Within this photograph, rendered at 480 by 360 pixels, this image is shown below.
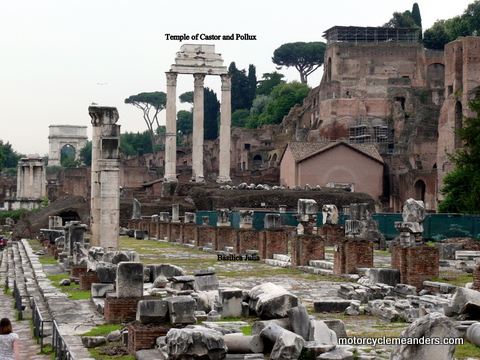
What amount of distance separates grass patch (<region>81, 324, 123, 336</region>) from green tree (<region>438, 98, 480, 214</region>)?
26.6 m

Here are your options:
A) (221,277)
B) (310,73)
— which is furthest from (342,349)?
(310,73)

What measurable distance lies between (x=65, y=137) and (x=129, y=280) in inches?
4940

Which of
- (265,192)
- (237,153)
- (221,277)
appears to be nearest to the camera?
(221,277)

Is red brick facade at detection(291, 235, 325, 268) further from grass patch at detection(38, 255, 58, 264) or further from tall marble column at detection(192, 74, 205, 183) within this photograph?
tall marble column at detection(192, 74, 205, 183)

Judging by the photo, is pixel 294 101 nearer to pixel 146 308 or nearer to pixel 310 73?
pixel 310 73

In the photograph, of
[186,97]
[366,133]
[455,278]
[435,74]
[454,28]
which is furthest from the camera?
[186,97]

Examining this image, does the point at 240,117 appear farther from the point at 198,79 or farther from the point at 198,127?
the point at 198,127

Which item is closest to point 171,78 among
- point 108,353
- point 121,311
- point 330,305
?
point 330,305

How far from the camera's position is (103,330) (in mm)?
10477

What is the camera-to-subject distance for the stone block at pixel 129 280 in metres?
11.2

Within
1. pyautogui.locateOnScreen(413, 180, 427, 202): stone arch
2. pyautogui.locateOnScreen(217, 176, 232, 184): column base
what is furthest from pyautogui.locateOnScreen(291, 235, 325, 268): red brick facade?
pyautogui.locateOnScreen(413, 180, 427, 202): stone arch

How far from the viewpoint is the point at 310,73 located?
105125 millimetres

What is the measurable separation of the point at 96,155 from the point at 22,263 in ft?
12.9

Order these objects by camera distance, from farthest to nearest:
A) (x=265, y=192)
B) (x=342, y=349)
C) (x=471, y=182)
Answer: (x=265, y=192) < (x=471, y=182) < (x=342, y=349)
